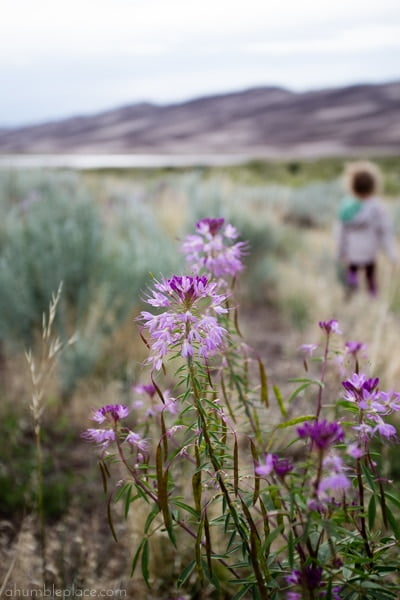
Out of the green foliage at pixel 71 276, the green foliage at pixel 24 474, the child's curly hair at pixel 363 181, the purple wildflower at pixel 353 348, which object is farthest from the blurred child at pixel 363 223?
the purple wildflower at pixel 353 348

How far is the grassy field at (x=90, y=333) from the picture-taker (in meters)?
2.54

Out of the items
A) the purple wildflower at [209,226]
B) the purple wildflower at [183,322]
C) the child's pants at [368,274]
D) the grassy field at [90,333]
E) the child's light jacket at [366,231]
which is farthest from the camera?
the child's pants at [368,274]

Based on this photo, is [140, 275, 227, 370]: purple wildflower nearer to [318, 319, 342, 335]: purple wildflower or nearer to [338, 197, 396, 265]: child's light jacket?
[318, 319, 342, 335]: purple wildflower

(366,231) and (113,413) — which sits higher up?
(366,231)

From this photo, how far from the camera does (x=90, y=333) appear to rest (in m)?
4.32

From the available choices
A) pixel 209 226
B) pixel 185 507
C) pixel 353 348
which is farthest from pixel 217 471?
pixel 209 226

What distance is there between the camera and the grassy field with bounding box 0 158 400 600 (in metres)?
2.54

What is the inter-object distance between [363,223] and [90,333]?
384 centimetres

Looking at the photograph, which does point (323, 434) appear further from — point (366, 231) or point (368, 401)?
point (366, 231)

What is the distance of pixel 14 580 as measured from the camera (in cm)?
209

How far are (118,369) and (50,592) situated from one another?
93.8 inches

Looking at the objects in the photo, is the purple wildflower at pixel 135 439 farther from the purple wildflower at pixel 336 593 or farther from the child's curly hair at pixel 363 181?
the child's curly hair at pixel 363 181

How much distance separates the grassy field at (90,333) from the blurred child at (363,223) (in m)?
0.45

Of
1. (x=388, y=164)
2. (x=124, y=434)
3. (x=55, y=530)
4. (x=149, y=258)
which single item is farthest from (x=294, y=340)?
(x=388, y=164)
